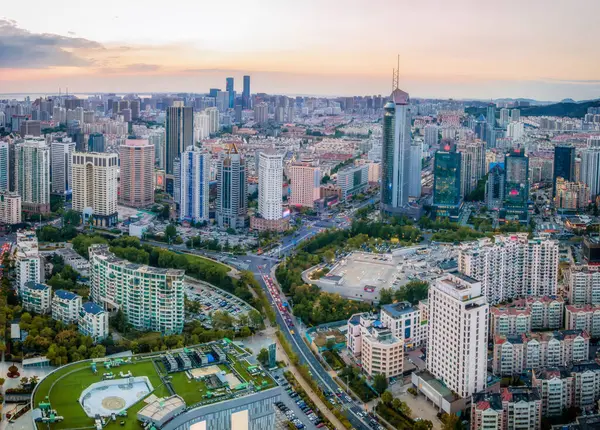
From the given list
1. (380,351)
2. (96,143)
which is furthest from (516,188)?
(96,143)

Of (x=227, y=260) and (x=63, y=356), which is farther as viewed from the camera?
(x=227, y=260)

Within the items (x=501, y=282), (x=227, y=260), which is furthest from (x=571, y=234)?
(x=227, y=260)

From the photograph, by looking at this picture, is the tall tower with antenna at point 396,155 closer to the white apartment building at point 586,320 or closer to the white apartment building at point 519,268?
the white apartment building at point 519,268

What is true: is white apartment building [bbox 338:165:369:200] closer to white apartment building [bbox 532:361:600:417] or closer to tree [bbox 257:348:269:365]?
tree [bbox 257:348:269:365]

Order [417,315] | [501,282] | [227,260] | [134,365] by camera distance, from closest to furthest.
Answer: [134,365] < [417,315] < [501,282] < [227,260]

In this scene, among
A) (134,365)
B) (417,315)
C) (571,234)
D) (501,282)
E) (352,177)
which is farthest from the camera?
(352,177)

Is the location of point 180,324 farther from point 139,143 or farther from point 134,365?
point 139,143
